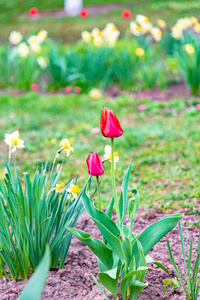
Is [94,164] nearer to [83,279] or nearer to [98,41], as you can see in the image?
[83,279]

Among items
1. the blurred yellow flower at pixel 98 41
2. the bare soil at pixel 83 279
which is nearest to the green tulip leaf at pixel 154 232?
the bare soil at pixel 83 279

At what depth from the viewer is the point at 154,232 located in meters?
1.52

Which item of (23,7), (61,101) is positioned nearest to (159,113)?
(61,101)

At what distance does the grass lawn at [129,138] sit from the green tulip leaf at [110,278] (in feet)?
3.38

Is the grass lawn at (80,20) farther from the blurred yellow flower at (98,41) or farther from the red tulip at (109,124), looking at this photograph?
the red tulip at (109,124)

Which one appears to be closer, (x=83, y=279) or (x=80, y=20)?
(x=83, y=279)

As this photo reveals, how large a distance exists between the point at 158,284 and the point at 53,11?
12459mm

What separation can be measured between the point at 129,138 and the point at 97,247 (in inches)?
95.4

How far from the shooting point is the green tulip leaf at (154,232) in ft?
4.85

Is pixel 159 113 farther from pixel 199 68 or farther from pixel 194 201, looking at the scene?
pixel 194 201

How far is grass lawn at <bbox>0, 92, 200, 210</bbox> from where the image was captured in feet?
9.55

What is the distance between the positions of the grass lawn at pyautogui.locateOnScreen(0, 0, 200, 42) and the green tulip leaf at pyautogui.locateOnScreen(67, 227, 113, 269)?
6773 millimetres

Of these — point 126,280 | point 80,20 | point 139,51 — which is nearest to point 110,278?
point 126,280

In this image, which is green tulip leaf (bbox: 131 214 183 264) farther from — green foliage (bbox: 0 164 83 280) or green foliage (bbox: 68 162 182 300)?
green foliage (bbox: 0 164 83 280)
